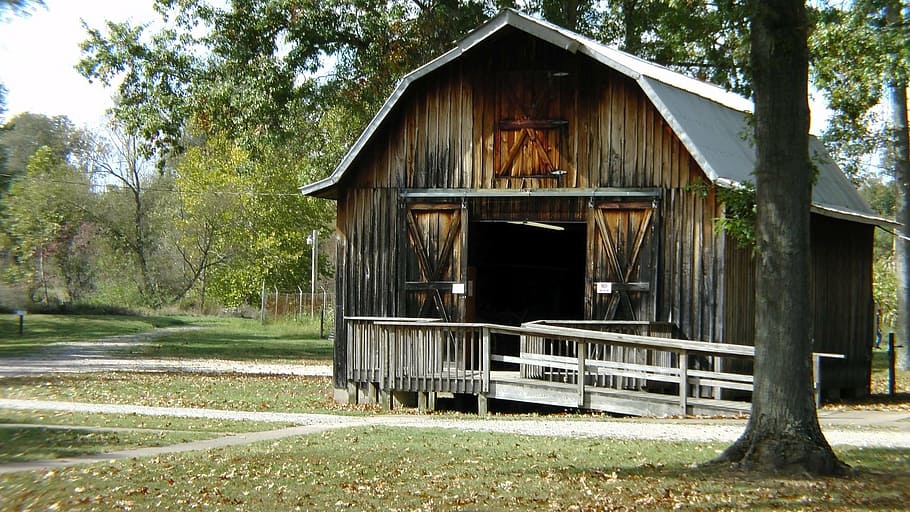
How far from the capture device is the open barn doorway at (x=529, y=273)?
28.9 m

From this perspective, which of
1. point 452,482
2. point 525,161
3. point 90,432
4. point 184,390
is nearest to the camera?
point 452,482

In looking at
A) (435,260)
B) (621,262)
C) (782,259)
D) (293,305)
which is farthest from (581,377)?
(293,305)

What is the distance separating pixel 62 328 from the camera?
52.2 metres

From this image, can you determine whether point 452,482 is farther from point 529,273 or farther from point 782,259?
point 529,273

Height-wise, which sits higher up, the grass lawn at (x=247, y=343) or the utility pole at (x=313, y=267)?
the utility pole at (x=313, y=267)

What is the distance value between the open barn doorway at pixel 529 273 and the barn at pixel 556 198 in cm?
522

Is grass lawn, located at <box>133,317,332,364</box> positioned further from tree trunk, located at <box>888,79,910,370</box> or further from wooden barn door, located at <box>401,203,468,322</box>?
tree trunk, located at <box>888,79,910,370</box>

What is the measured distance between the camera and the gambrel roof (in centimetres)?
2088

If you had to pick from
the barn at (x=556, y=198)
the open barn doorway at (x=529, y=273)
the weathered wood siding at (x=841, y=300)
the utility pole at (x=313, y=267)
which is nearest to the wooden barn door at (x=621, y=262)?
the barn at (x=556, y=198)

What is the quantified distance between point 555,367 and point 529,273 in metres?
9.71

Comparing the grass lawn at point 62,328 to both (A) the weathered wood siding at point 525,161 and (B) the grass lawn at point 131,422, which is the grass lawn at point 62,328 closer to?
(A) the weathered wood siding at point 525,161

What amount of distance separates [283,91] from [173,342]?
16.8 metres

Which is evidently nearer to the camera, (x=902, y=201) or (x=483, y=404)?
(x=483, y=404)

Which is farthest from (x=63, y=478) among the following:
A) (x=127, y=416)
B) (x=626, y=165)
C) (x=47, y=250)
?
(x=47, y=250)
